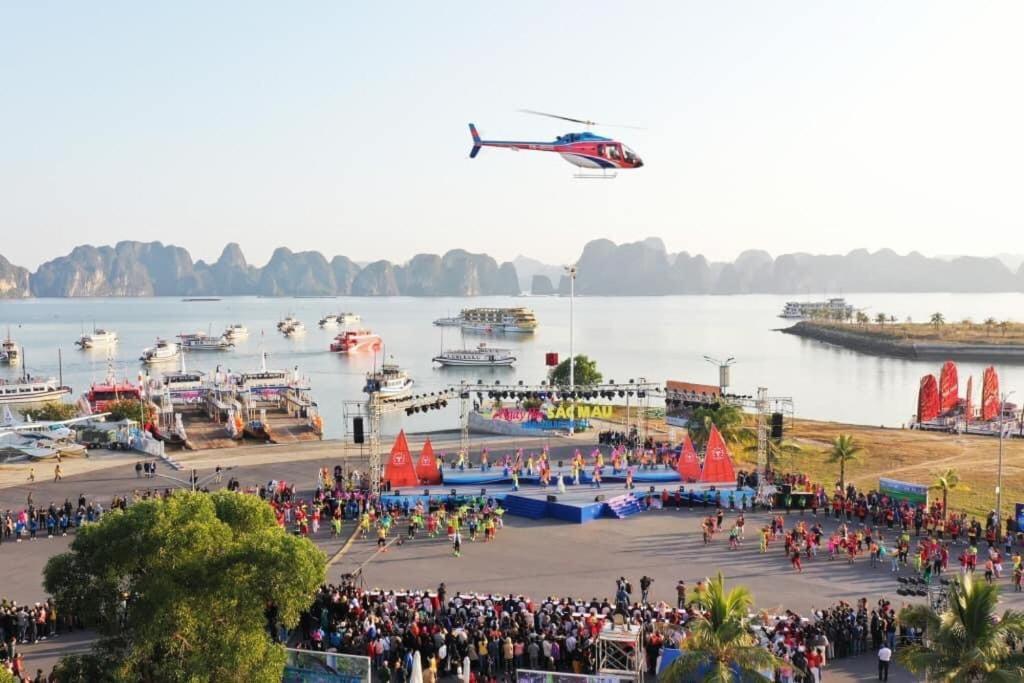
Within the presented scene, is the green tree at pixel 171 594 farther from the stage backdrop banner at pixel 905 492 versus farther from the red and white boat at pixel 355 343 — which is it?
the red and white boat at pixel 355 343

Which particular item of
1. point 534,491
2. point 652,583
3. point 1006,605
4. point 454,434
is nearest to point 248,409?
point 454,434

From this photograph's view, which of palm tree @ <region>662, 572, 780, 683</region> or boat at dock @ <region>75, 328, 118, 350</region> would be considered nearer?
palm tree @ <region>662, 572, 780, 683</region>

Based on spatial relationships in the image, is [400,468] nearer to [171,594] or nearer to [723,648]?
[171,594]

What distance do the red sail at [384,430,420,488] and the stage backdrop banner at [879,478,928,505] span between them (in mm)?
16195

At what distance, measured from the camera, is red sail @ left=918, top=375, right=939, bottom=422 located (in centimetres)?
5653

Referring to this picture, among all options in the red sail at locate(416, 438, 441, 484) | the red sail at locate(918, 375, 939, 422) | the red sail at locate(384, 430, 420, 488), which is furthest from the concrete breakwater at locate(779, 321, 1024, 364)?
the red sail at locate(384, 430, 420, 488)

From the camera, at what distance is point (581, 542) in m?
26.5

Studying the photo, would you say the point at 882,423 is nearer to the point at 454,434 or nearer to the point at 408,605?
the point at 454,434

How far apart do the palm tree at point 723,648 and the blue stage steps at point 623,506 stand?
1618cm

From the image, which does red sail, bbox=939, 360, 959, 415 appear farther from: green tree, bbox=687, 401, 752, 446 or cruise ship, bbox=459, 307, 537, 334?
cruise ship, bbox=459, 307, 537, 334

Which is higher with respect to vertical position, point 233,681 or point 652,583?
point 233,681

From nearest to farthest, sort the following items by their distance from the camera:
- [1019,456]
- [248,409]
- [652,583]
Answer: [652,583]
[1019,456]
[248,409]

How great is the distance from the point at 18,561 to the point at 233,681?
15340 millimetres

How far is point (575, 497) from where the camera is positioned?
101 feet
